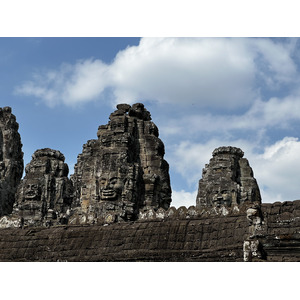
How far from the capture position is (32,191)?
35.5 m

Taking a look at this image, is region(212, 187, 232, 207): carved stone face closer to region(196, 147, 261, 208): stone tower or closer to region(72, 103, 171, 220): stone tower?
region(196, 147, 261, 208): stone tower

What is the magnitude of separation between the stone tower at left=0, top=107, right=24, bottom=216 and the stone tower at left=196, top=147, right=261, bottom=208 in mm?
14070

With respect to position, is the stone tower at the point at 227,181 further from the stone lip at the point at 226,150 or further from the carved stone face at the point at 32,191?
the carved stone face at the point at 32,191

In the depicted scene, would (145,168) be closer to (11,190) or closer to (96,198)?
(96,198)

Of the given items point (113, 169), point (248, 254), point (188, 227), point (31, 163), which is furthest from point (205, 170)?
point (248, 254)

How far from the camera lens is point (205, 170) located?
36.7 metres

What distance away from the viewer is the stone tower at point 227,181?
33438 mm

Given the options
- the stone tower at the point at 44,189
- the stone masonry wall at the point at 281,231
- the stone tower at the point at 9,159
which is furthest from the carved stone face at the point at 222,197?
the stone masonry wall at the point at 281,231

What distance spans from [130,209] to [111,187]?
1.87m

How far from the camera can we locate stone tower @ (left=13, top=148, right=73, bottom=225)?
35.1 metres

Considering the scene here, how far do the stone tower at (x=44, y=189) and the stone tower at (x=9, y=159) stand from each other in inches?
92.2

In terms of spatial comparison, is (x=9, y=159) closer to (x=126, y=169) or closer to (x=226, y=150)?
(x=126, y=169)

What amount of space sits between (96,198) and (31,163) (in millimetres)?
10073

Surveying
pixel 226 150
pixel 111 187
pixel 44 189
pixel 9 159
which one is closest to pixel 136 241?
pixel 111 187
